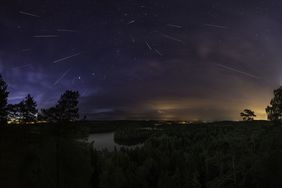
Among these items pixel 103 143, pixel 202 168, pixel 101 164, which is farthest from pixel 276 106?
pixel 103 143

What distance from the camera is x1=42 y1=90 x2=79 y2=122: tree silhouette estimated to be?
99.8ft

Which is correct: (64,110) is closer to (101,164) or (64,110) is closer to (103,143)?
(101,164)

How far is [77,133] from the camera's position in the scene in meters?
29.5

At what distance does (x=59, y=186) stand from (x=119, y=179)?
61.3ft

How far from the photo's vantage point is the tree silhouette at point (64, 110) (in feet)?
99.8

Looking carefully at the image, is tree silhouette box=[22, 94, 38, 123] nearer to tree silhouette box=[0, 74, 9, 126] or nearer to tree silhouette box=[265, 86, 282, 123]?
tree silhouette box=[0, 74, 9, 126]

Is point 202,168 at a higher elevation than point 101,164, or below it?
below

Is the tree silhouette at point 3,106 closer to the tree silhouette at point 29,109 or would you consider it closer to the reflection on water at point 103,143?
the tree silhouette at point 29,109

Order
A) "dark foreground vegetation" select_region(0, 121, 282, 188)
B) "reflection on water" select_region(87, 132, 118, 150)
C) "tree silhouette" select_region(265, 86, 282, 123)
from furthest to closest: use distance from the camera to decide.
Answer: "reflection on water" select_region(87, 132, 118, 150)
"tree silhouette" select_region(265, 86, 282, 123)
"dark foreground vegetation" select_region(0, 121, 282, 188)

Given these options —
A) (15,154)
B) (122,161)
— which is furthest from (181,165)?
(15,154)

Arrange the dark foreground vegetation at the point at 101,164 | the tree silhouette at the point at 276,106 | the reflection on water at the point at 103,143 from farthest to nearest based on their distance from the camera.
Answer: the reflection on water at the point at 103,143 < the tree silhouette at the point at 276,106 < the dark foreground vegetation at the point at 101,164

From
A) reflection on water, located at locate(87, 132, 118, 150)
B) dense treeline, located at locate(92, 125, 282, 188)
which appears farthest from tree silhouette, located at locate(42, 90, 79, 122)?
reflection on water, located at locate(87, 132, 118, 150)

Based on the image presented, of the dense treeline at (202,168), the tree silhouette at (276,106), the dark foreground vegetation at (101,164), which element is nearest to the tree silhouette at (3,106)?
the dark foreground vegetation at (101,164)

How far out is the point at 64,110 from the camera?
102 ft
